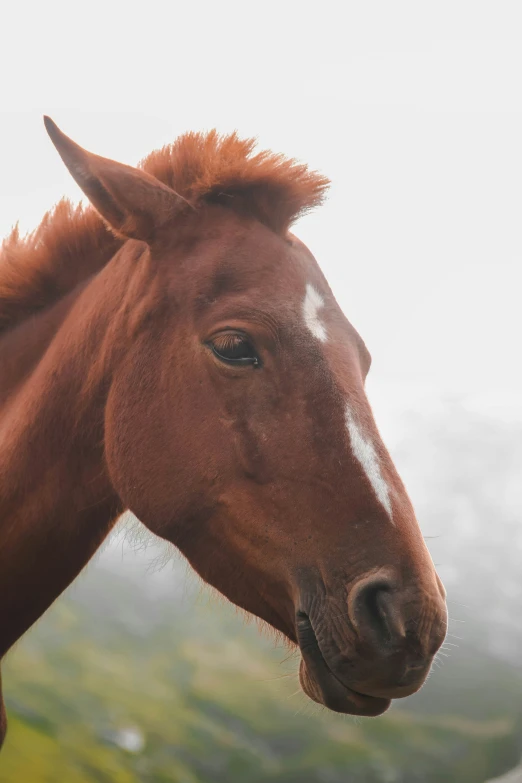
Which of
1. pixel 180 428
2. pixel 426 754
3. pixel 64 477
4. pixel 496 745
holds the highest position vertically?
pixel 180 428

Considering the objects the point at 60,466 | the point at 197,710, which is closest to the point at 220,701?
the point at 197,710

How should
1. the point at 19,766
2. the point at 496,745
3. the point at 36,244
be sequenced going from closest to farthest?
1. the point at 36,244
2. the point at 19,766
3. the point at 496,745

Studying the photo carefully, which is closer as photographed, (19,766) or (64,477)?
(64,477)

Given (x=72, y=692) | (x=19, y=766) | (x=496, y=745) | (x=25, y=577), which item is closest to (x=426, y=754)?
(x=496, y=745)

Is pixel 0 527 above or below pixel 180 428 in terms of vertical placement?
below

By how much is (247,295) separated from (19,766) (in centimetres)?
652

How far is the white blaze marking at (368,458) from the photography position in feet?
6.13

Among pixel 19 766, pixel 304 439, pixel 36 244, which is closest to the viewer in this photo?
pixel 304 439

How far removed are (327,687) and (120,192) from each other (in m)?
1.91

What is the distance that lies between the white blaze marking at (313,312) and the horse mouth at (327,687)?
0.98 meters

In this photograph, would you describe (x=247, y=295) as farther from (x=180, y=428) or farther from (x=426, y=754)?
(x=426, y=754)

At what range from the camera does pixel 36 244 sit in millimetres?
2977

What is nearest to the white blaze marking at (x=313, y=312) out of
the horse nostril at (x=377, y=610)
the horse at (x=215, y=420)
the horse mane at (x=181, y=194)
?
the horse at (x=215, y=420)

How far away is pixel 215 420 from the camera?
7.08 ft
